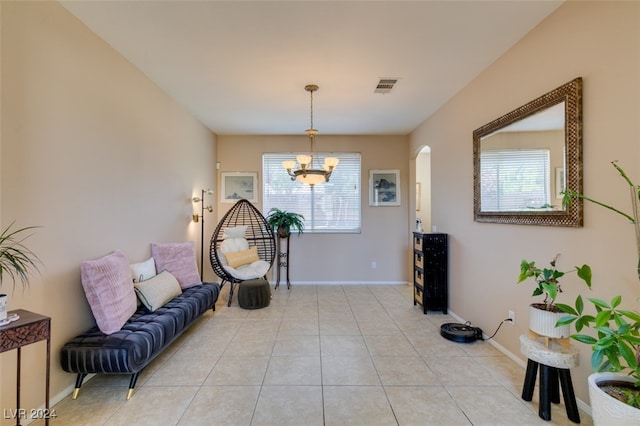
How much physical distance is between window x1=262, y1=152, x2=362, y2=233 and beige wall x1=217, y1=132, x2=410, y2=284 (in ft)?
0.40

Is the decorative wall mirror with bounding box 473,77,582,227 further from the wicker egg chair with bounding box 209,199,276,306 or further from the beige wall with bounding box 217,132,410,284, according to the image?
the wicker egg chair with bounding box 209,199,276,306

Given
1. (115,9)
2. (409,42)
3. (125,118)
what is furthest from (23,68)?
(409,42)

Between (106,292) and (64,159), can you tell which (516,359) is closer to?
(106,292)

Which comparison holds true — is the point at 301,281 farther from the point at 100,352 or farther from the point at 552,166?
the point at 552,166

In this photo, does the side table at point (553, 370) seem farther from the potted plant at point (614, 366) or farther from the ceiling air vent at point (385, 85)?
the ceiling air vent at point (385, 85)

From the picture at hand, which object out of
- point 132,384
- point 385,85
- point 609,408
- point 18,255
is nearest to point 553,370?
point 609,408

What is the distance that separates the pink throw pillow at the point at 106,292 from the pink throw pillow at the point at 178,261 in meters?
0.90

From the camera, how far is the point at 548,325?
6.19ft

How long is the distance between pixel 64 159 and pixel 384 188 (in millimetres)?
4651

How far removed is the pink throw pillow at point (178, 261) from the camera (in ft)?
11.0

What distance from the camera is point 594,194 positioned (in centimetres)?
191

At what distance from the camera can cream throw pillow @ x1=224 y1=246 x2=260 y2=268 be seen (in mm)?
4574

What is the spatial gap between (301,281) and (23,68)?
4.62 m

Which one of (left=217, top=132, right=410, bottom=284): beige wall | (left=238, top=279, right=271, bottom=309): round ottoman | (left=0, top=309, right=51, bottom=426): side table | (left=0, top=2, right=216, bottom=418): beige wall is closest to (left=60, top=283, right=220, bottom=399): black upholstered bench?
(left=0, top=2, right=216, bottom=418): beige wall
